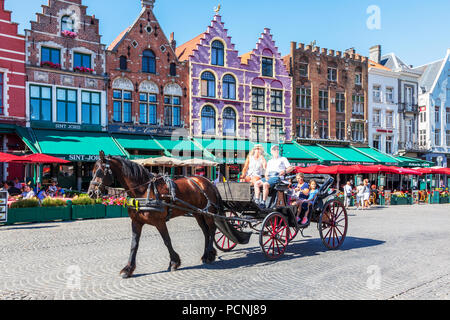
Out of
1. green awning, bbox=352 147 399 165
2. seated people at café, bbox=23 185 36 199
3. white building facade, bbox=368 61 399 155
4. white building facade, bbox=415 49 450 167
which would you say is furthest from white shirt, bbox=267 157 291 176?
white building facade, bbox=415 49 450 167

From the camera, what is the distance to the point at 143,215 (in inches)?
246

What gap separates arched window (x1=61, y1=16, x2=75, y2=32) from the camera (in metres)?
22.1

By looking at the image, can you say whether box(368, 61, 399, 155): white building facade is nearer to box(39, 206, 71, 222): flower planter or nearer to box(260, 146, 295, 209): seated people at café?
box(39, 206, 71, 222): flower planter

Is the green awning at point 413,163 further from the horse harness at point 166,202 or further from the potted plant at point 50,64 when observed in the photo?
the horse harness at point 166,202

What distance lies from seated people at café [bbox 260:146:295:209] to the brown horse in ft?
3.43

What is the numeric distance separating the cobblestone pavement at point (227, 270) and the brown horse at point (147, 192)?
1.25 ft

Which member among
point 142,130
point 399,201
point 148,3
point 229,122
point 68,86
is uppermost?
point 148,3

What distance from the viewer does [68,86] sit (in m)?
22.0

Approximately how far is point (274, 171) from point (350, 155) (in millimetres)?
24655

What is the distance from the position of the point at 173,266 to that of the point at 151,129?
61.0 feet

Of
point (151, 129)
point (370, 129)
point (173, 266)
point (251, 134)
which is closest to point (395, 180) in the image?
point (370, 129)

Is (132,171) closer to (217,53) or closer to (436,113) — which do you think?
(217,53)

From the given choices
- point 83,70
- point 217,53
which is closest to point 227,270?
point 83,70

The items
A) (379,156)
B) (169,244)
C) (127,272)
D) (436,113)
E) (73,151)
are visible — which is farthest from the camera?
(436,113)
